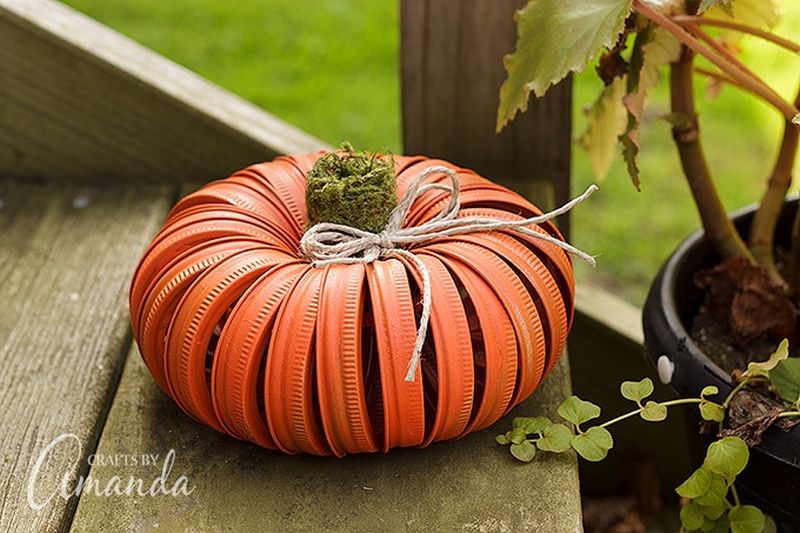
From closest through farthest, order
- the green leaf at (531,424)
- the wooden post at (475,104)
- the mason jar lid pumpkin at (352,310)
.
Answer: the mason jar lid pumpkin at (352,310)
the green leaf at (531,424)
the wooden post at (475,104)

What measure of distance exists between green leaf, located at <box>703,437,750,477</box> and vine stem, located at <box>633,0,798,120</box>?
1.30ft

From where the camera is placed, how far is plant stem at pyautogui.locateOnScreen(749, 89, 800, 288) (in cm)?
154

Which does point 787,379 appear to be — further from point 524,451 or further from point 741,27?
point 741,27

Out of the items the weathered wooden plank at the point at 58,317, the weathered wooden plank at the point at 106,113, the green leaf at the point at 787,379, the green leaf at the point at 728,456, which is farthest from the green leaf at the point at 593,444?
the weathered wooden plank at the point at 106,113

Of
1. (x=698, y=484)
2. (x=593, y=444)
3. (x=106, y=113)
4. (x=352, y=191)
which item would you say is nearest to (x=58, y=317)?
(x=106, y=113)

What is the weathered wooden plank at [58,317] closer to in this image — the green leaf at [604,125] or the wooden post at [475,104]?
the wooden post at [475,104]

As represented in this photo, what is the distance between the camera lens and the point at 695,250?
5.44 feet

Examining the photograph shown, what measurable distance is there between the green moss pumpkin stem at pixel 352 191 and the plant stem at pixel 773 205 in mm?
583

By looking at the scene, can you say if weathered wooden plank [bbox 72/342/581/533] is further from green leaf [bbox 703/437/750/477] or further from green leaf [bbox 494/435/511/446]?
green leaf [bbox 703/437/750/477]

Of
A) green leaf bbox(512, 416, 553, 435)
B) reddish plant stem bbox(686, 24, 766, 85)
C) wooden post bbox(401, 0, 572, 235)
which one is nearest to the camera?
green leaf bbox(512, 416, 553, 435)

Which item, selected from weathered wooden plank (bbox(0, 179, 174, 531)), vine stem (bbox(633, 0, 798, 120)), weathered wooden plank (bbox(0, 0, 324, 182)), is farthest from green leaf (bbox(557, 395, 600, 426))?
weathered wooden plank (bbox(0, 0, 324, 182))

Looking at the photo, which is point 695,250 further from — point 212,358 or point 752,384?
point 212,358

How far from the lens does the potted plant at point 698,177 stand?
1.33 m

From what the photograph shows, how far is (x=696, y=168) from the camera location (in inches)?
62.4
